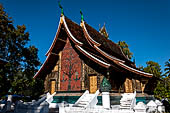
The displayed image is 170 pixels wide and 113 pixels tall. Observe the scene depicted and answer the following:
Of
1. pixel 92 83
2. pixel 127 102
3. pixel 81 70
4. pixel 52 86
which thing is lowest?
pixel 127 102

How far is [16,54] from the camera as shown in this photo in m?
20.7

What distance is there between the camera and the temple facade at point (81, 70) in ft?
36.5

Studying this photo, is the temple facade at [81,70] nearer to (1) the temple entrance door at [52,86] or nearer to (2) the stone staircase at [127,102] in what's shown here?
(1) the temple entrance door at [52,86]

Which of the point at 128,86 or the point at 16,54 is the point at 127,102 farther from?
the point at 16,54

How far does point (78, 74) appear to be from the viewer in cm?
1212

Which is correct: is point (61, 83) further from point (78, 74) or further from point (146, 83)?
point (146, 83)

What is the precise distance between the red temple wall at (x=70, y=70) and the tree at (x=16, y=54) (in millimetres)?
7372

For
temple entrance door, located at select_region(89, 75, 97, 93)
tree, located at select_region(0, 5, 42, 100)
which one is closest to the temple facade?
temple entrance door, located at select_region(89, 75, 97, 93)

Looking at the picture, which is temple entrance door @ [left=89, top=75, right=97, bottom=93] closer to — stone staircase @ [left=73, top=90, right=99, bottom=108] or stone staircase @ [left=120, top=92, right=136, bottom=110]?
stone staircase @ [left=73, top=90, right=99, bottom=108]

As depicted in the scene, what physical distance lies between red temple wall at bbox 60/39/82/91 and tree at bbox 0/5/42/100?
7372 mm

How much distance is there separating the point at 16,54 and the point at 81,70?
1314 cm

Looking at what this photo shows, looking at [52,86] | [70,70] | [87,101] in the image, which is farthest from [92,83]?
[52,86]

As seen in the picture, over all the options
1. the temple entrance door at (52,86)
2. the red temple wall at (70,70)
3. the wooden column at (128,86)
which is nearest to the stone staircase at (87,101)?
the red temple wall at (70,70)

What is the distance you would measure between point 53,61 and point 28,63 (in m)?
9.73
